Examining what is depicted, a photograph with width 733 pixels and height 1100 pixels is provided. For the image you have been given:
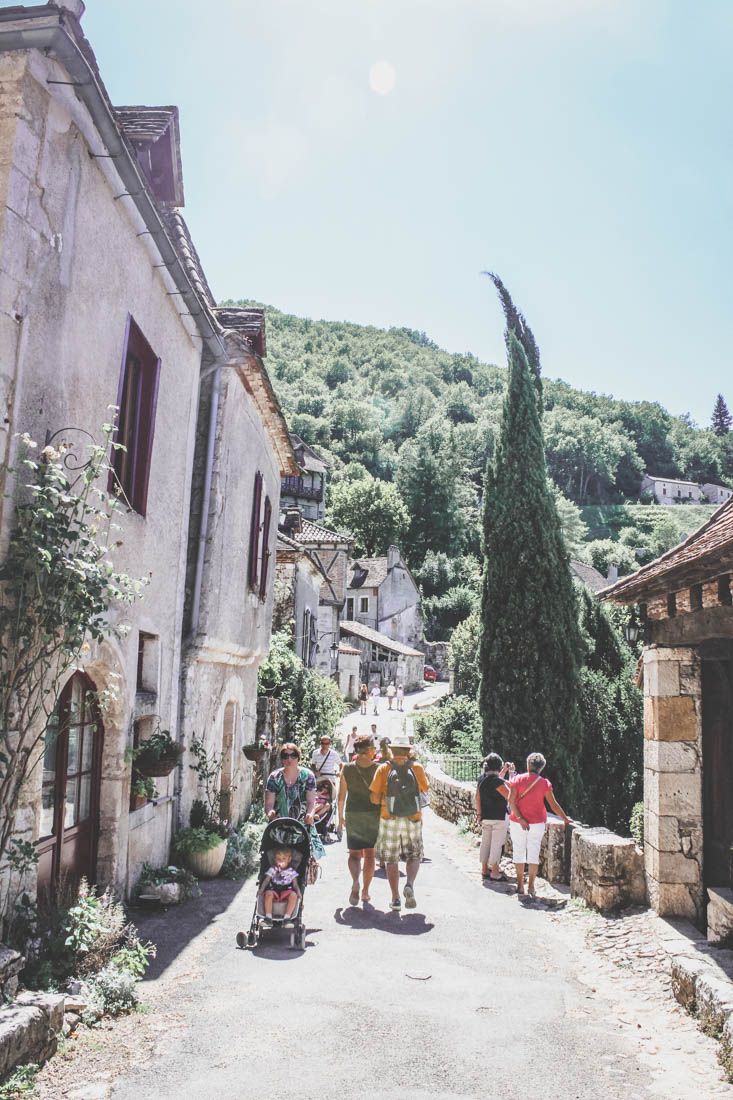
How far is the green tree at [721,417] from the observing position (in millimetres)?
140575

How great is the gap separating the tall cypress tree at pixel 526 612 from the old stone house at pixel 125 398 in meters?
7.41

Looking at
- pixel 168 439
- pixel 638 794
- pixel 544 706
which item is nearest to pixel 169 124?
pixel 168 439

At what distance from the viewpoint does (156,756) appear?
712 centimetres

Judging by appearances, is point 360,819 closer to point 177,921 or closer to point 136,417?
point 177,921

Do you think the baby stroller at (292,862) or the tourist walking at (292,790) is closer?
the baby stroller at (292,862)

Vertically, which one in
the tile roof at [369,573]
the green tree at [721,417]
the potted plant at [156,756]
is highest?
the green tree at [721,417]

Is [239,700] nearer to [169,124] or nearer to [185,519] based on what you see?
[185,519]

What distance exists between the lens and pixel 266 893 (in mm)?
6398

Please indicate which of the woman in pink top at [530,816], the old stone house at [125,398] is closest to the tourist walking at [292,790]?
the old stone house at [125,398]

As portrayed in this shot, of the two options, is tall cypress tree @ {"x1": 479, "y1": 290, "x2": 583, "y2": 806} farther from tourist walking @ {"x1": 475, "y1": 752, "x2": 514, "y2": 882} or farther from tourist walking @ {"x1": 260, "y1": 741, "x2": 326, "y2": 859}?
tourist walking @ {"x1": 260, "y1": 741, "x2": 326, "y2": 859}

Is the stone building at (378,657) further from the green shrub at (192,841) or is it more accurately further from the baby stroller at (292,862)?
the baby stroller at (292,862)

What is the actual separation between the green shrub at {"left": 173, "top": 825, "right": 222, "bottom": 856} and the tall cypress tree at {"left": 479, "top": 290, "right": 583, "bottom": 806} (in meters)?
9.36

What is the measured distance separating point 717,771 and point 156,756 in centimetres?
516

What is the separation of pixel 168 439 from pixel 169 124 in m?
3.08
